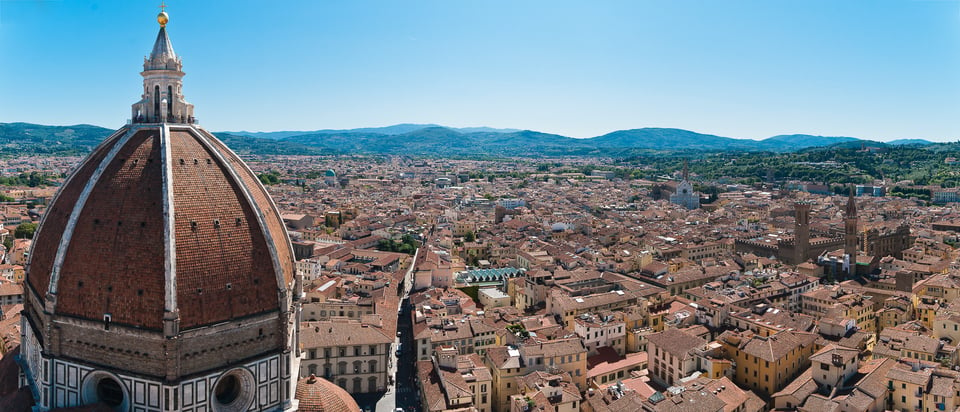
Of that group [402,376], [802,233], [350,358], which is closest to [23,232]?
[350,358]

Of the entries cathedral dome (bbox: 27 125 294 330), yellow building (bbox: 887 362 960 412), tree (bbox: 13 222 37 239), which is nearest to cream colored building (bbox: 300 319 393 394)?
cathedral dome (bbox: 27 125 294 330)

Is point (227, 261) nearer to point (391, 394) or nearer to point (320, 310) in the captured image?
point (391, 394)

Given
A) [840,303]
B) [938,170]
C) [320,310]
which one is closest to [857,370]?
[840,303]

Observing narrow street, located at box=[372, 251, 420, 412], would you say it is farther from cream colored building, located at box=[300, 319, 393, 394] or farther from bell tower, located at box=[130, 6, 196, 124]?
bell tower, located at box=[130, 6, 196, 124]

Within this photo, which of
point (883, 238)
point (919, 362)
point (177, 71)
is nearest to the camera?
point (177, 71)

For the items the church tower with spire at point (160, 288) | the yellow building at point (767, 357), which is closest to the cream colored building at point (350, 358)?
the church tower with spire at point (160, 288)

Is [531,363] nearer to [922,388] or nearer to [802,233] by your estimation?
[922,388]
